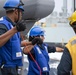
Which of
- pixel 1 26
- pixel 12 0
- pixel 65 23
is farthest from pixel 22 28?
pixel 65 23

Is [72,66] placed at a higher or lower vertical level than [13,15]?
lower

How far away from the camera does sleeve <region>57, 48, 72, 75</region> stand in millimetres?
2865

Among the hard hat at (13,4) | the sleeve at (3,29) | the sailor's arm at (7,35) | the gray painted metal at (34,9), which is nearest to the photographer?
the sailor's arm at (7,35)

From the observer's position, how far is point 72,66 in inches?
113

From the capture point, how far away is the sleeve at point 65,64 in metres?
2.86

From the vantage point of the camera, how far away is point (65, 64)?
288 centimetres

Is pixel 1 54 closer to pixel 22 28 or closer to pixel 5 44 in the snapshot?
pixel 5 44

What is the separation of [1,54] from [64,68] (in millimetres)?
911

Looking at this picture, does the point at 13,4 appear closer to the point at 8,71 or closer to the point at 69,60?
the point at 8,71

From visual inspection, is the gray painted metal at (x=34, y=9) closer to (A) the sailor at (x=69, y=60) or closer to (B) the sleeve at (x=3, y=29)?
(B) the sleeve at (x=3, y=29)

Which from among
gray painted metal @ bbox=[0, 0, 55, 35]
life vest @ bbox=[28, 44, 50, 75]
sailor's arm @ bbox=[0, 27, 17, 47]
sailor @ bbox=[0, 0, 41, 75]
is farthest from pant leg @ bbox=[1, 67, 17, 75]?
gray painted metal @ bbox=[0, 0, 55, 35]

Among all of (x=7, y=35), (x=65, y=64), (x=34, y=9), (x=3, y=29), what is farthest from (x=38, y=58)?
(x=65, y=64)

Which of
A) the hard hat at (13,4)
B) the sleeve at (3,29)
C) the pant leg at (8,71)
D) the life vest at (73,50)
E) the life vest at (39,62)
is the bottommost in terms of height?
the life vest at (39,62)

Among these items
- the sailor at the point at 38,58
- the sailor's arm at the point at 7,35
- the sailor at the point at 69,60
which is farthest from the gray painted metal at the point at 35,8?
the sailor at the point at 69,60
